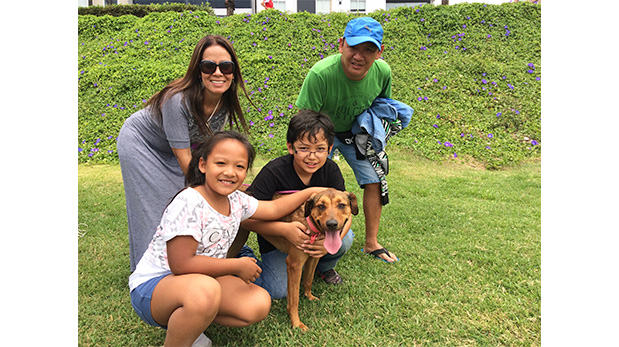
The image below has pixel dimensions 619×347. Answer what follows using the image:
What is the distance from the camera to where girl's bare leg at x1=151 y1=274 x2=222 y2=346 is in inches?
88.6

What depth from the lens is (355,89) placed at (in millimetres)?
3953

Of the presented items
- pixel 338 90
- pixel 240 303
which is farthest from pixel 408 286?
pixel 338 90

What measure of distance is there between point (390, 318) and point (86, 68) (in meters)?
12.3

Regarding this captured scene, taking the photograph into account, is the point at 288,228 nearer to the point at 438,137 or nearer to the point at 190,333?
the point at 190,333

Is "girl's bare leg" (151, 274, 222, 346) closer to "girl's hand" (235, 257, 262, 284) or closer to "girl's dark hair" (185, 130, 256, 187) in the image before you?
"girl's hand" (235, 257, 262, 284)

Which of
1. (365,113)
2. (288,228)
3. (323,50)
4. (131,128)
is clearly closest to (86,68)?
(323,50)

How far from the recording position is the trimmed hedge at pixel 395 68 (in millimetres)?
9531

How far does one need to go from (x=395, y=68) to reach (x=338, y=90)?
27.0 feet

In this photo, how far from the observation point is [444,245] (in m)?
4.47

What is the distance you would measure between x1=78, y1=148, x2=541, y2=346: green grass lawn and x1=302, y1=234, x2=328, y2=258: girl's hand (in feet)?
1.82

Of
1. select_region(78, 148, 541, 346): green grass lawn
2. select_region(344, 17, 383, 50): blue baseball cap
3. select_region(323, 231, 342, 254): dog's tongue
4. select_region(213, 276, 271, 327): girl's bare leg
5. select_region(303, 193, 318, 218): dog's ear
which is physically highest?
select_region(344, 17, 383, 50): blue baseball cap

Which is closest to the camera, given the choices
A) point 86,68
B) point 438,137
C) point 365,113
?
point 365,113

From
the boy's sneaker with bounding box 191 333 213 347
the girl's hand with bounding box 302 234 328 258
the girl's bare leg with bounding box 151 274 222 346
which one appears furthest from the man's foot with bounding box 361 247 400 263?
the girl's bare leg with bounding box 151 274 222 346

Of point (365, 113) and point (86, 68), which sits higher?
point (86, 68)
